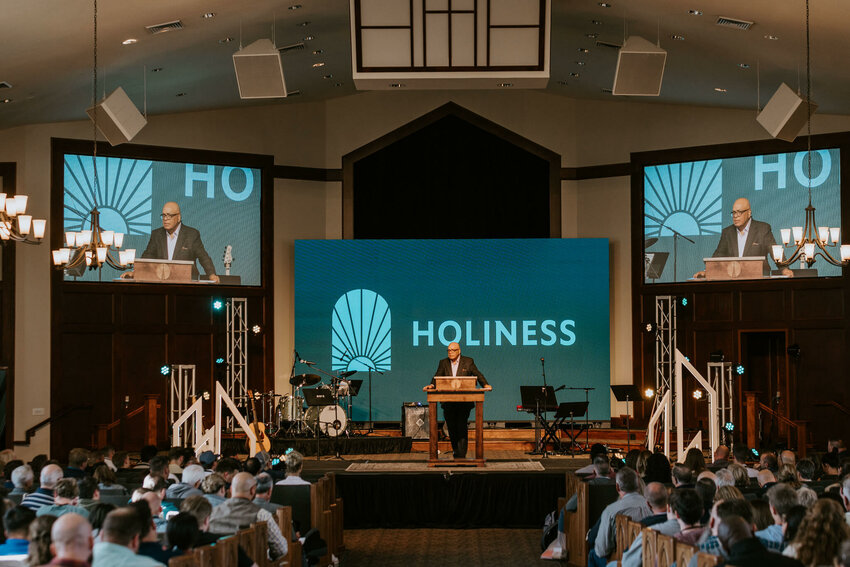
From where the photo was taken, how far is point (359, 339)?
1722 cm

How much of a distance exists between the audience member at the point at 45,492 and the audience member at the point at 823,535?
4682mm

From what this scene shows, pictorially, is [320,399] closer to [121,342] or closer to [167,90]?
[121,342]

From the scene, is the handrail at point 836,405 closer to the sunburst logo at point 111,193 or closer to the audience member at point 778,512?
the audience member at point 778,512

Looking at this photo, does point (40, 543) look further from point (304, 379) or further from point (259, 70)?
point (304, 379)

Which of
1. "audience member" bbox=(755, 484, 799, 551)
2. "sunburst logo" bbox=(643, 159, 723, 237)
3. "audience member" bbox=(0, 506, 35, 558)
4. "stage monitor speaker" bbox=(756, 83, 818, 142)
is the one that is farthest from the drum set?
"audience member" bbox=(755, 484, 799, 551)

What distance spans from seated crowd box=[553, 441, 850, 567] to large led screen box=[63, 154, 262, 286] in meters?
9.12

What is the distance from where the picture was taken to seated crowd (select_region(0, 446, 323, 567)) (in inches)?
164

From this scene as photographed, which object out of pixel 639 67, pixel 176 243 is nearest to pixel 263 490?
pixel 639 67

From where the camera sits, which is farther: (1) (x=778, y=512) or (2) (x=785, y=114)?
(2) (x=785, y=114)

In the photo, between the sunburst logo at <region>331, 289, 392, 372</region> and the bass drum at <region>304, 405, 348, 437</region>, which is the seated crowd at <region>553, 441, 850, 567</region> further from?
the sunburst logo at <region>331, 289, 392, 372</region>

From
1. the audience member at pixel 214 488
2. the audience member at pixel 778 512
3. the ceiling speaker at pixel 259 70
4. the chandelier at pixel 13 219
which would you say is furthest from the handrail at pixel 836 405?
the chandelier at pixel 13 219

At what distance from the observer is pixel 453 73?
10773mm

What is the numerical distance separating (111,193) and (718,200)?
977 centimetres

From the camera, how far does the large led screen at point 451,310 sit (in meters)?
17.1
